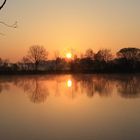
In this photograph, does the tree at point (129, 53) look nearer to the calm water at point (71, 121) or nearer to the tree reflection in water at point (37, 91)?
the tree reflection in water at point (37, 91)

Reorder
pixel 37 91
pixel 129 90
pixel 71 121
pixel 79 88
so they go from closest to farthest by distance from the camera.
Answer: pixel 71 121
pixel 129 90
pixel 37 91
pixel 79 88

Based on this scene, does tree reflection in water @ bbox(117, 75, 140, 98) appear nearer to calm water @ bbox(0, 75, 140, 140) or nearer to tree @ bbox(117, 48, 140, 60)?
calm water @ bbox(0, 75, 140, 140)

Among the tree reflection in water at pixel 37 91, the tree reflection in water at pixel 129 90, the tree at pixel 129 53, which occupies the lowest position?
the tree reflection in water at pixel 37 91

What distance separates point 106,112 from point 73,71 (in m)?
35.7

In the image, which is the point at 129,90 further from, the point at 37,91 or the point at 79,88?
the point at 37,91

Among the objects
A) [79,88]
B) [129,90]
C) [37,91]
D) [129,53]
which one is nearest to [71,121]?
[129,90]

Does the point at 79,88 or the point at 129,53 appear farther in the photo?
the point at 129,53

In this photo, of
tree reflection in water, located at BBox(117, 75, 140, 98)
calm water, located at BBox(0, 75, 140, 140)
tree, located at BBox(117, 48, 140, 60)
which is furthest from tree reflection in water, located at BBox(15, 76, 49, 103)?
tree, located at BBox(117, 48, 140, 60)

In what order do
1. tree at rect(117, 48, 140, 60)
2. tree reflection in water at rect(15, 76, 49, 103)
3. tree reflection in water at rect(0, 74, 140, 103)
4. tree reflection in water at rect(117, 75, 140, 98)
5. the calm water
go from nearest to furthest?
the calm water, tree reflection in water at rect(15, 76, 49, 103), tree reflection in water at rect(117, 75, 140, 98), tree reflection in water at rect(0, 74, 140, 103), tree at rect(117, 48, 140, 60)

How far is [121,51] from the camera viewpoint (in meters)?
50.7

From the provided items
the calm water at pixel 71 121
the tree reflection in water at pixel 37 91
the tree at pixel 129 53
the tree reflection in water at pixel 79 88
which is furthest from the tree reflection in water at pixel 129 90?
the tree at pixel 129 53

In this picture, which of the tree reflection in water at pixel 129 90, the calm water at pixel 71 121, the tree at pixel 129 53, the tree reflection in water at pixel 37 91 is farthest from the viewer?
the tree at pixel 129 53

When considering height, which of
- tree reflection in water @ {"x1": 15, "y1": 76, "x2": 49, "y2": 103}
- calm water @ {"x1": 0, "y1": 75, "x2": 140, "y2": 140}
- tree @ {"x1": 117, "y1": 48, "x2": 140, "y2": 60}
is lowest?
calm water @ {"x1": 0, "y1": 75, "x2": 140, "y2": 140}

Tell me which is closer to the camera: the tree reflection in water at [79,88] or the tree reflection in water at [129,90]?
the tree reflection in water at [129,90]
